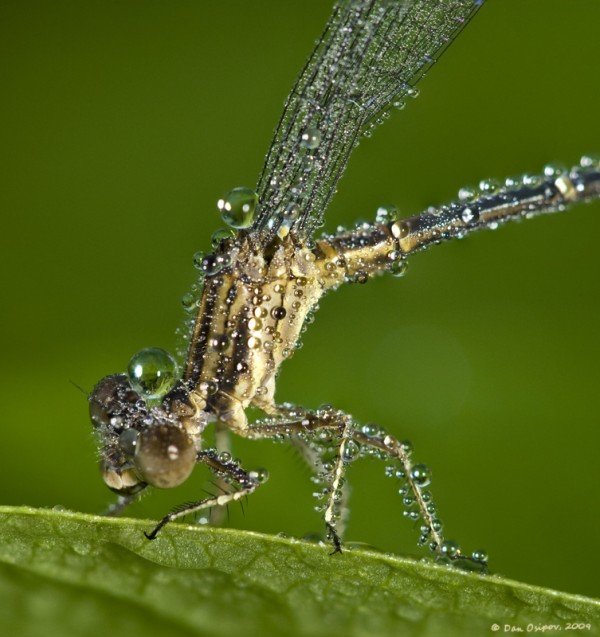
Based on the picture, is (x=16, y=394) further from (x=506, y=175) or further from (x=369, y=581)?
(x=506, y=175)

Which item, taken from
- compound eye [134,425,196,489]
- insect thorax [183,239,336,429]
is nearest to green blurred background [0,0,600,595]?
insect thorax [183,239,336,429]

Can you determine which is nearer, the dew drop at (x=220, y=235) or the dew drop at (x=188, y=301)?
the dew drop at (x=220, y=235)

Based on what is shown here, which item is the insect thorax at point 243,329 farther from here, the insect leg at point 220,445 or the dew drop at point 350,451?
the dew drop at point 350,451

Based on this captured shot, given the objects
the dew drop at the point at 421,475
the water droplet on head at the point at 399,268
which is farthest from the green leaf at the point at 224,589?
the water droplet on head at the point at 399,268

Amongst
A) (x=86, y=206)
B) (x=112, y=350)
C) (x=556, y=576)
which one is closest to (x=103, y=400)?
(x=112, y=350)

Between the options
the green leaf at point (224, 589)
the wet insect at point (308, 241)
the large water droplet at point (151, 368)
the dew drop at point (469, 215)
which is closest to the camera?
the green leaf at point (224, 589)

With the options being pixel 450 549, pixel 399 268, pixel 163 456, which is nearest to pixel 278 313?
pixel 399 268

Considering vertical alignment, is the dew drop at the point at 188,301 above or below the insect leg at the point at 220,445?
above
